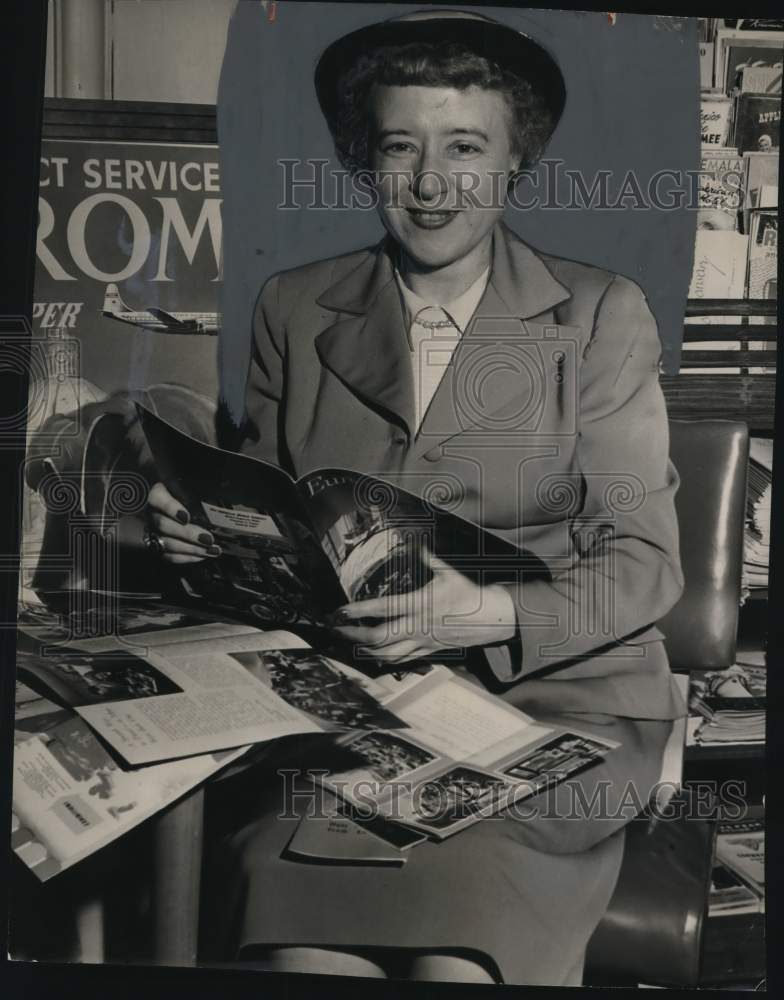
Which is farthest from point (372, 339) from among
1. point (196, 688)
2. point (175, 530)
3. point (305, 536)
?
point (196, 688)

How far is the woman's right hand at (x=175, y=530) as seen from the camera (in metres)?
1.79

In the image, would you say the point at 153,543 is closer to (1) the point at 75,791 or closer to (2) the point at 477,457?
(1) the point at 75,791

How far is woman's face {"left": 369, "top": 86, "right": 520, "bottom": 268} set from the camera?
5.60 feet

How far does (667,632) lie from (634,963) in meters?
0.63

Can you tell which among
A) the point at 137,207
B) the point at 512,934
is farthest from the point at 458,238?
the point at 512,934

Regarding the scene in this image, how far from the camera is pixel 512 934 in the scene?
1.70 m

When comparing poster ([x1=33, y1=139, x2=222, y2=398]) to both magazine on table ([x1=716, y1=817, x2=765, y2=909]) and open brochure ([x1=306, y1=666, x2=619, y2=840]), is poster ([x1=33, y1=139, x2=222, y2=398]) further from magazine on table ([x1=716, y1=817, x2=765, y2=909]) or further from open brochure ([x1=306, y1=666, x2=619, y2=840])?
magazine on table ([x1=716, y1=817, x2=765, y2=909])

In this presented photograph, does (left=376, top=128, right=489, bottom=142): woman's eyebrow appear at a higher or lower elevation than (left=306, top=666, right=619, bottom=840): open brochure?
higher

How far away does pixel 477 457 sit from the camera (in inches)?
68.7

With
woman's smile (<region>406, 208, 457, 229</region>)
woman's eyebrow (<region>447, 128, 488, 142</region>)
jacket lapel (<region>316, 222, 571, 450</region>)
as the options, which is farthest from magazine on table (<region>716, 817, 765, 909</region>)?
woman's eyebrow (<region>447, 128, 488, 142</region>)

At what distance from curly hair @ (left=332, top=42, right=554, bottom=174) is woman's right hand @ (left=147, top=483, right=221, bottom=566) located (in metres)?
0.74

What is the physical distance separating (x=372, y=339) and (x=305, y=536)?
0.41 metres

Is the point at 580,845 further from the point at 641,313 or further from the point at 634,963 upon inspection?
the point at 641,313

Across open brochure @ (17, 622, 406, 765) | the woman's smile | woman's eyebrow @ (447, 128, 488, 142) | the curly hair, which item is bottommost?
open brochure @ (17, 622, 406, 765)
